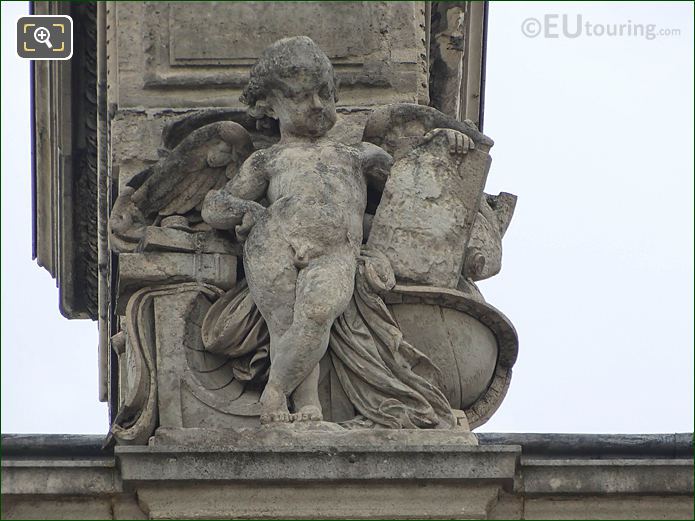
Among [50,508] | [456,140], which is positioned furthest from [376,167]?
[50,508]

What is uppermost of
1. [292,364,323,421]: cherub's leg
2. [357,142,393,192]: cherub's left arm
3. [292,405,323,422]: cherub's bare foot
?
[357,142,393,192]: cherub's left arm

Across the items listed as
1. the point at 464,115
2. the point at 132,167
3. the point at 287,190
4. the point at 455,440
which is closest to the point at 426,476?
the point at 455,440

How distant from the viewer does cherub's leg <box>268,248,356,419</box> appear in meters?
16.1

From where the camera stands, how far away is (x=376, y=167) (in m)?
16.8

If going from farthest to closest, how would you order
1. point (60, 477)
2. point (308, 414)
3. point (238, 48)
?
1. point (238, 48)
2. point (308, 414)
3. point (60, 477)

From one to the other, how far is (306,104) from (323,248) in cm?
90

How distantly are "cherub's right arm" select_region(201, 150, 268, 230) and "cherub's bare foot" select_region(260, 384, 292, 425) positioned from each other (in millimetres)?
988

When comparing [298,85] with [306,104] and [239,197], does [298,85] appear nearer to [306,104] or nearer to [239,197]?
[306,104]

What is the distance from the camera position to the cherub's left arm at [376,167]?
16.8 meters

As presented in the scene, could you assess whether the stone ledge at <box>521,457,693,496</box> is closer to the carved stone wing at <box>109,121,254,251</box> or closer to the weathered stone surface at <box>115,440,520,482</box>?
the weathered stone surface at <box>115,440,520,482</box>

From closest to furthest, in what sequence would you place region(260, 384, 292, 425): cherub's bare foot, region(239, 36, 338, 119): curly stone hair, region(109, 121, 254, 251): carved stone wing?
1. region(260, 384, 292, 425): cherub's bare foot
2. region(239, 36, 338, 119): curly stone hair
3. region(109, 121, 254, 251): carved stone wing

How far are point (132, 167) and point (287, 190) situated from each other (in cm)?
135

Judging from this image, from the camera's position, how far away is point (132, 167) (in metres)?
17.6

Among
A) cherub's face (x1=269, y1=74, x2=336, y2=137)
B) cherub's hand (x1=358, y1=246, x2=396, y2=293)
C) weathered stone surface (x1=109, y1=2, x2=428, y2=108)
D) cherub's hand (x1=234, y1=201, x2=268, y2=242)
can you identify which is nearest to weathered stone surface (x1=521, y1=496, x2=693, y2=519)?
cherub's hand (x1=358, y1=246, x2=396, y2=293)
